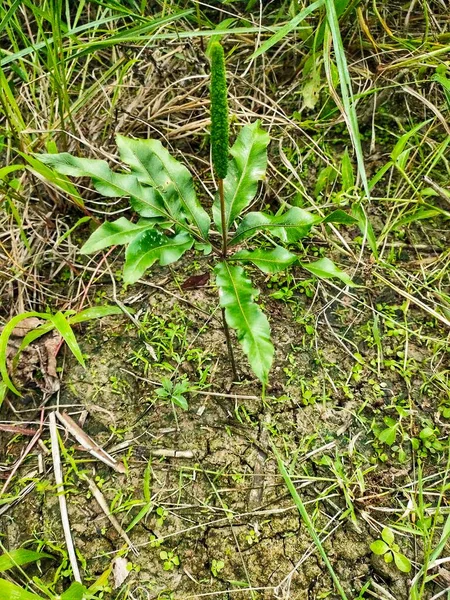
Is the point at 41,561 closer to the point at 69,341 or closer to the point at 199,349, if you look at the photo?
the point at 69,341

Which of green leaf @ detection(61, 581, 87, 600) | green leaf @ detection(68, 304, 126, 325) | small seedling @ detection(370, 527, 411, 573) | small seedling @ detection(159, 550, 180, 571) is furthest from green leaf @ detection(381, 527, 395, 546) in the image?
green leaf @ detection(68, 304, 126, 325)

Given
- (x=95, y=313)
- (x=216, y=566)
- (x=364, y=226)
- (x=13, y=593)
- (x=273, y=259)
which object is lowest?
(x=216, y=566)

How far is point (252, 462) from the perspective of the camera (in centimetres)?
142

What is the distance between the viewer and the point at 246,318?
3.86 feet

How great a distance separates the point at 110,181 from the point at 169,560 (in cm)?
101

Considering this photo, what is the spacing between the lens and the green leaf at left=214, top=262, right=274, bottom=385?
3.67 ft

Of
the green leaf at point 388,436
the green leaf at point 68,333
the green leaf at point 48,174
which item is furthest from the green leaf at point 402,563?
the green leaf at point 48,174

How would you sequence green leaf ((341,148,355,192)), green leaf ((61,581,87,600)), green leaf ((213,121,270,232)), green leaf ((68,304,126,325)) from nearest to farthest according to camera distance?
green leaf ((61,581,87,600)) < green leaf ((213,121,270,232)) < green leaf ((68,304,126,325)) < green leaf ((341,148,355,192))

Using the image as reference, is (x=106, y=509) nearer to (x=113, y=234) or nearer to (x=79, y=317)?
(x=79, y=317)

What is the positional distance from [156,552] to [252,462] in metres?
0.34

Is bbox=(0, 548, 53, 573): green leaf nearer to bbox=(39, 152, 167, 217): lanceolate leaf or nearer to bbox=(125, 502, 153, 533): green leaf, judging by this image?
bbox=(125, 502, 153, 533): green leaf

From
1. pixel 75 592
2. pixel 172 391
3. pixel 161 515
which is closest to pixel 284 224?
pixel 172 391

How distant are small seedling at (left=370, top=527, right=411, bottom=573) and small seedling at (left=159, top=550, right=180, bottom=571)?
0.50 metres

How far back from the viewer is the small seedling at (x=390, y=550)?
1240 millimetres
